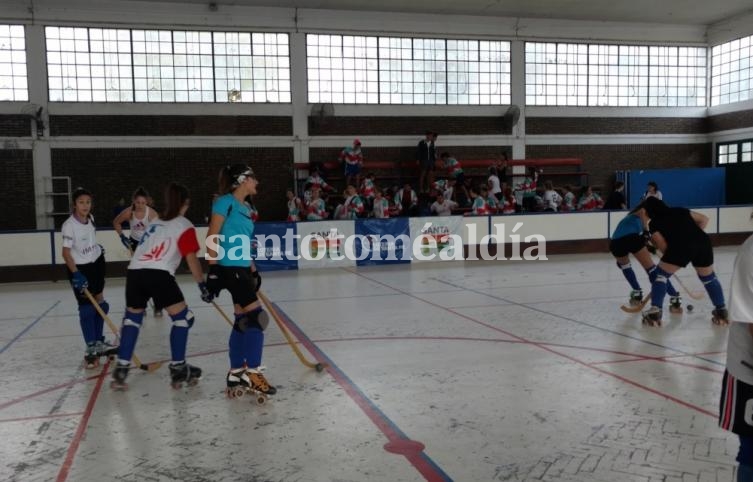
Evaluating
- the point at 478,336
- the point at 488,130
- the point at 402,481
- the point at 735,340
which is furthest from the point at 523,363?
the point at 488,130

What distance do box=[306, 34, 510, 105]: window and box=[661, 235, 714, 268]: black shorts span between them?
1614 cm

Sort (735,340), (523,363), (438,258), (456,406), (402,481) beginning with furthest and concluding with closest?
(438,258) → (523,363) → (456,406) → (402,481) → (735,340)

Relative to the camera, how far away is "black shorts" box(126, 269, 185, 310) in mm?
5785

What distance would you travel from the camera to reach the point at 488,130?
23891 millimetres

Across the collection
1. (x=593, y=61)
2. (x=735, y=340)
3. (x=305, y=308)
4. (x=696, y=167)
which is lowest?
(x=305, y=308)

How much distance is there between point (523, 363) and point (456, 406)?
1584 millimetres

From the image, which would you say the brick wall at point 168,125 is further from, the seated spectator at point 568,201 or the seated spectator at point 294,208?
the seated spectator at point 568,201

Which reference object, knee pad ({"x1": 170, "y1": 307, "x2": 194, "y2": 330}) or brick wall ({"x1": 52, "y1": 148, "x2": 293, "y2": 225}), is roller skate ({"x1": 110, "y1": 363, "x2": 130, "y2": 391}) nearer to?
knee pad ({"x1": 170, "y1": 307, "x2": 194, "y2": 330})

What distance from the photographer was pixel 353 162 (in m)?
21.6

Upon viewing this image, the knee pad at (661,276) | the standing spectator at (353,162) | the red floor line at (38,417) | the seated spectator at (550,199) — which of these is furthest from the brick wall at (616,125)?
the red floor line at (38,417)

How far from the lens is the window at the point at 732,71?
80.2 ft

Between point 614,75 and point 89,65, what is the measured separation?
18655 mm

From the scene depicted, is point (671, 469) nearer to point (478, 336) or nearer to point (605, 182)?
point (478, 336)

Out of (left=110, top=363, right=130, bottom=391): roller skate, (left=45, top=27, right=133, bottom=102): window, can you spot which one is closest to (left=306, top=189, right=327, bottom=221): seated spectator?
(left=45, top=27, right=133, bottom=102): window
